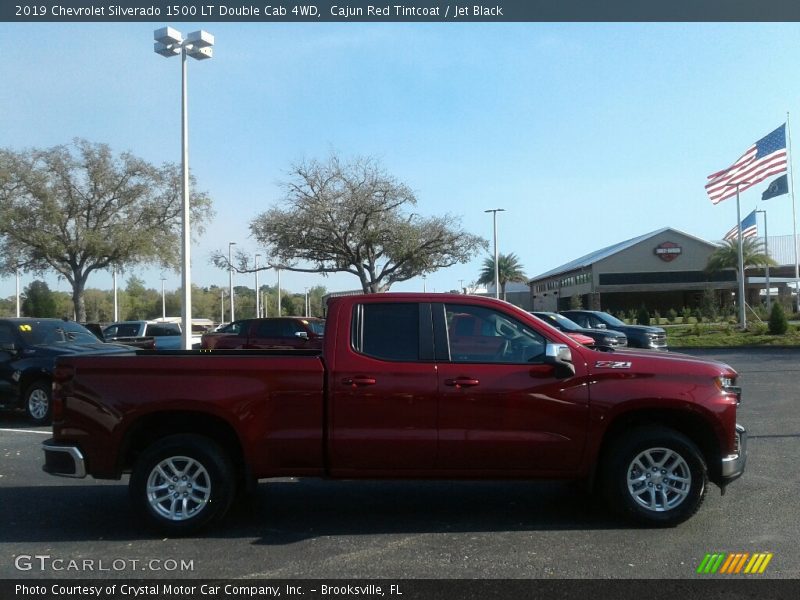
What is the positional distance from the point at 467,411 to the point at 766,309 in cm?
4125

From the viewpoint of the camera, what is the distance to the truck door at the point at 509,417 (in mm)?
6133

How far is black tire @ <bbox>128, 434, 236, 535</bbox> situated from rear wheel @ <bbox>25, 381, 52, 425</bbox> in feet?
24.1

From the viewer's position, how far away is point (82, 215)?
3309 cm

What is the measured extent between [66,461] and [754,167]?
31690mm

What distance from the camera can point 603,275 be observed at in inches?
2381

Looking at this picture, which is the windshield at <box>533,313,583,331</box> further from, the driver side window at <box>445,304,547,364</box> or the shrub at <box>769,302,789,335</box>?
the driver side window at <box>445,304,547,364</box>

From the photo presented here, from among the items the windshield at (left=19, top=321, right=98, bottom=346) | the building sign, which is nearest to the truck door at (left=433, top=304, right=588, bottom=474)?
the windshield at (left=19, top=321, right=98, bottom=346)

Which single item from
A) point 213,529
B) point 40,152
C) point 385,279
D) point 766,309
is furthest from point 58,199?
point 766,309

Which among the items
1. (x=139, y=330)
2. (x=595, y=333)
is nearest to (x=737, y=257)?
(x=595, y=333)

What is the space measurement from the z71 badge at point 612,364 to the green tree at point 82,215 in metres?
27.4

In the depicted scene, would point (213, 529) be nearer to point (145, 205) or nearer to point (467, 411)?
point (467, 411)

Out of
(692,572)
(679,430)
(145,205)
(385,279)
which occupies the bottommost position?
(692,572)

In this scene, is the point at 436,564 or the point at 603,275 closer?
the point at 436,564

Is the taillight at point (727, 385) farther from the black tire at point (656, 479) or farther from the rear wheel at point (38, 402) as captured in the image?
the rear wheel at point (38, 402)
